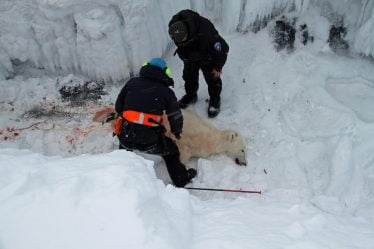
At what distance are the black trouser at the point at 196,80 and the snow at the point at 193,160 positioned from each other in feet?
1.09

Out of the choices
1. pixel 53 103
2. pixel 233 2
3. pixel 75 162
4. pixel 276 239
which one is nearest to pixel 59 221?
pixel 75 162

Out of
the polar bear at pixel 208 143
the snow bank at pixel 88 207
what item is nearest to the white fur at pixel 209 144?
the polar bear at pixel 208 143

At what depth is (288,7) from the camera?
531 centimetres

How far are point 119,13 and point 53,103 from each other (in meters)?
1.69

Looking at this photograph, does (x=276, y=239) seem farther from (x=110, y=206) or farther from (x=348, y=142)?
(x=348, y=142)

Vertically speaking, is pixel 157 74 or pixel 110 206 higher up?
pixel 157 74

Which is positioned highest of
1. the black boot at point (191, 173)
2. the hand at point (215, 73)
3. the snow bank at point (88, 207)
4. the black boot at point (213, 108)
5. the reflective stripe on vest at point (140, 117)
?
the hand at point (215, 73)

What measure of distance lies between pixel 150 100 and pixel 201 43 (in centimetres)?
109

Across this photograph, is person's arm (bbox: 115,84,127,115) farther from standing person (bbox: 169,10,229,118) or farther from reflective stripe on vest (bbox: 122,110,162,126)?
standing person (bbox: 169,10,229,118)

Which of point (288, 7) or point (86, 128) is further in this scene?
point (288, 7)

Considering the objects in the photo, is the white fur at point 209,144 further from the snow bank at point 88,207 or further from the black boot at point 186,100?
the snow bank at point 88,207

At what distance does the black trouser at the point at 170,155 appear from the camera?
397cm

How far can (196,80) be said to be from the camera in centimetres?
484

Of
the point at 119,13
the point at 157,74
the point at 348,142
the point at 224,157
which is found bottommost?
the point at 224,157
